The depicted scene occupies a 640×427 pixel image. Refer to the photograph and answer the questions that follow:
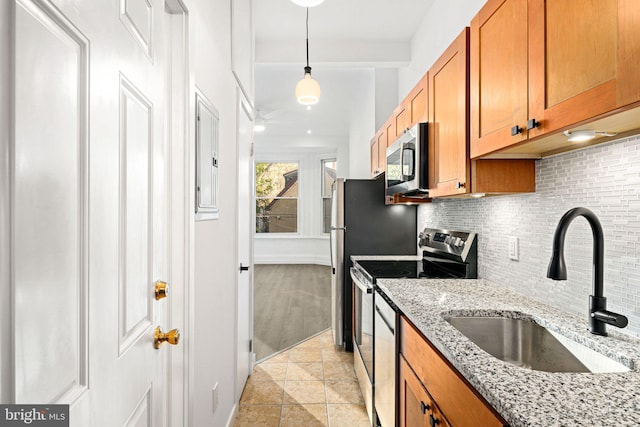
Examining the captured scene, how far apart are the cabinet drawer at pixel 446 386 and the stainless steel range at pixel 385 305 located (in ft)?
0.79

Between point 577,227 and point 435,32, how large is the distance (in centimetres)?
204

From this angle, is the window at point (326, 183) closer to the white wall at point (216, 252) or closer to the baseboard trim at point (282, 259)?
the baseboard trim at point (282, 259)

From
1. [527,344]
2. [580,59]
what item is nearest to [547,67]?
[580,59]

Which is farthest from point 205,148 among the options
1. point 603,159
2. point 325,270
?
point 325,270

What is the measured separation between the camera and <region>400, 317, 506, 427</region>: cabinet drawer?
0.88 m

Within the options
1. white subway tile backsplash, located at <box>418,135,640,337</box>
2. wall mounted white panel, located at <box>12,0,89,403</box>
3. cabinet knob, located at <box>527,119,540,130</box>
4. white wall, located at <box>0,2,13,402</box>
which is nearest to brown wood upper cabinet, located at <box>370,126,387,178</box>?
white subway tile backsplash, located at <box>418,135,640,337</box>

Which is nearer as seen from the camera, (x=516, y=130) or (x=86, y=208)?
(x=86, y=208)

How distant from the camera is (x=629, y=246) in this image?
1.13m

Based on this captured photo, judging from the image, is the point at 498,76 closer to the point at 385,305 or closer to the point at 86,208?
the point at 385,305

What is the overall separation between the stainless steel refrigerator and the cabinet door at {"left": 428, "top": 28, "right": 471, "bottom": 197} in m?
1.37

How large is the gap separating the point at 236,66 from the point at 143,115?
1.52 m

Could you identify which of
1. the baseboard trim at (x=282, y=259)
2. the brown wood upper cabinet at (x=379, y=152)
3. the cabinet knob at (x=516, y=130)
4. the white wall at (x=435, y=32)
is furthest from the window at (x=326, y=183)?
the cabinet knob at (x=516, y=130)

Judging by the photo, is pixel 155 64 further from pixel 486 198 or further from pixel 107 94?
pixel 486 198

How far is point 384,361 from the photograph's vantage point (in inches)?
75.0
